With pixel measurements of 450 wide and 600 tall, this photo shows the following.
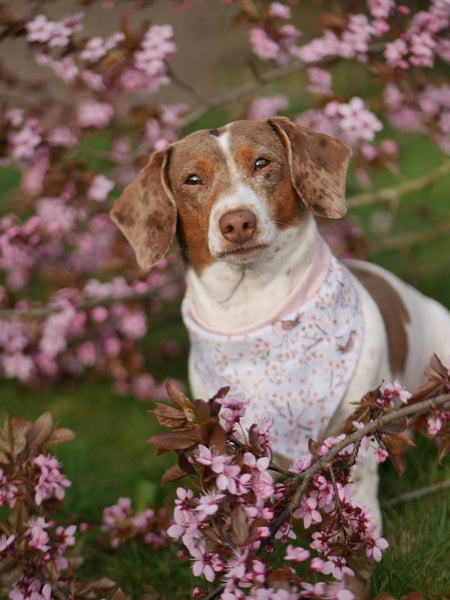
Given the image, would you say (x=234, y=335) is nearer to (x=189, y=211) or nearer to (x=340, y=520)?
(x=189, y=211)

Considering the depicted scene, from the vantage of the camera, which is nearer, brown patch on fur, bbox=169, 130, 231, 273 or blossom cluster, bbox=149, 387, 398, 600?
blossom cluster, bbox=149, 387, 398, 600

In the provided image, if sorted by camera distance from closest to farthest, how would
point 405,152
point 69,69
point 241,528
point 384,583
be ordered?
point 241,528, point 384,583, point 69,69, point 405,152

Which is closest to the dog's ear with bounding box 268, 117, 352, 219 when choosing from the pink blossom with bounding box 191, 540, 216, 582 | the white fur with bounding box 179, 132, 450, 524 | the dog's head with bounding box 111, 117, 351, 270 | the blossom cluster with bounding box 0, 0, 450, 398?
the dog's head with bounding box 111, 117, 351, 270

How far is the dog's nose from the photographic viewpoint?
223cm

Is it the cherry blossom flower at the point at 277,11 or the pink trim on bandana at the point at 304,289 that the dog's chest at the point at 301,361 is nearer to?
the pink trim on bandana at the point at 304,289

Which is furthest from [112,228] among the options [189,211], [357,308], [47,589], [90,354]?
[47,589]

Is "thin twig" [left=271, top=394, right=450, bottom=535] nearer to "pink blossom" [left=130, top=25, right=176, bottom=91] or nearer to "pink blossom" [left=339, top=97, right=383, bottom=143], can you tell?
"pink blossom" [left=339, top=97, right=383, bottom=143]

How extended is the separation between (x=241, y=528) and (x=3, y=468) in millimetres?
976

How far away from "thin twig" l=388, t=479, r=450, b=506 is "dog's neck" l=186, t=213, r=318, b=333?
1.02 metres

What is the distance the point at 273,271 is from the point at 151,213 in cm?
58

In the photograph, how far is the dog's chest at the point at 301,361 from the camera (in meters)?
2.46

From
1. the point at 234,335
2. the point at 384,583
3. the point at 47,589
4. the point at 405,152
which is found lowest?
the point at 405,152

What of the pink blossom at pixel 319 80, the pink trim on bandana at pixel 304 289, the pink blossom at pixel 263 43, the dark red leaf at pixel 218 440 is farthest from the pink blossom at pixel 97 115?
the dark red leaf at pixel 218 440

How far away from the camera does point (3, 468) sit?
2.19 m
